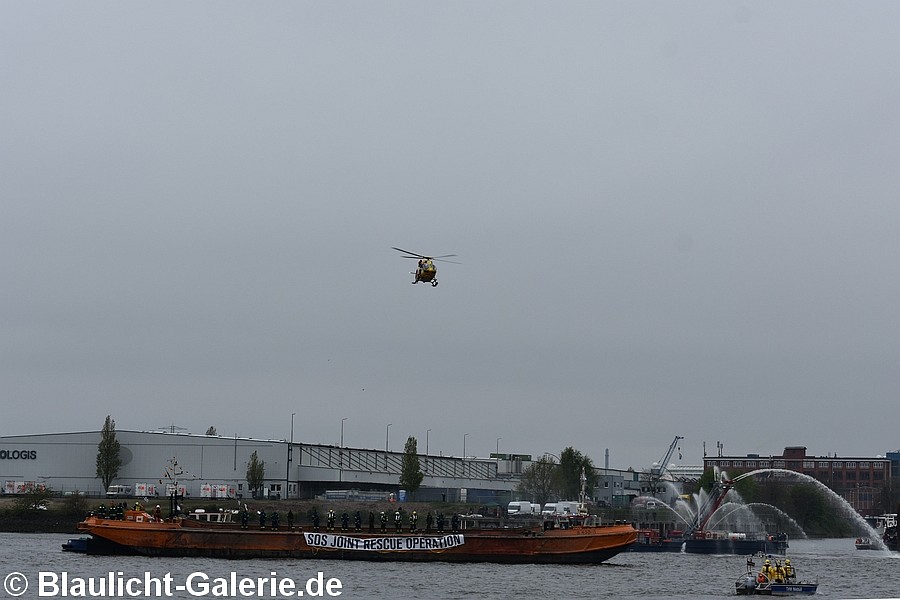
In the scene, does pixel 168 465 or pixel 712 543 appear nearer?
pixel 712 543

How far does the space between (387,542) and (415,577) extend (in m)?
14.3

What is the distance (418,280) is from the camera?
91.0m

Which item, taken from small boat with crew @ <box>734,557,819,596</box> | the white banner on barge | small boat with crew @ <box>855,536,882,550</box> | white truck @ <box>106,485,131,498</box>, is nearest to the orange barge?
the white banner on barge

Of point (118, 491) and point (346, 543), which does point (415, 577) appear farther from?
point (118, 491)

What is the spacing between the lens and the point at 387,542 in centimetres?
9631

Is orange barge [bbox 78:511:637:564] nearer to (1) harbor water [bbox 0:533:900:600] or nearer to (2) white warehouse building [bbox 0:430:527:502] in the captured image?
(1) harbor water [bbox 0:533:900:600]

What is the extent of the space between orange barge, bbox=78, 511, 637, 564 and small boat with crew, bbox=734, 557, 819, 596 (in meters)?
19.9

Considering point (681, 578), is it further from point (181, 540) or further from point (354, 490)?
point (354, 490)

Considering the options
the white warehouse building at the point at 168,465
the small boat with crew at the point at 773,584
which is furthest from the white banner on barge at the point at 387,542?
the white warehouse building at the point at 168,465

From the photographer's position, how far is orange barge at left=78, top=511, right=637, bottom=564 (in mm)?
94875

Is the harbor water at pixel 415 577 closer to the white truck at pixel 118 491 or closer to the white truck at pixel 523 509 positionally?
the white truck at pixel 523 509

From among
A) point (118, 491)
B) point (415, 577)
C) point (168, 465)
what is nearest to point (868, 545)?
point (415, 577)

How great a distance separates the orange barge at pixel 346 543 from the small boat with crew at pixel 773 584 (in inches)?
782

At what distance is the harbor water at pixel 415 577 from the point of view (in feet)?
232
